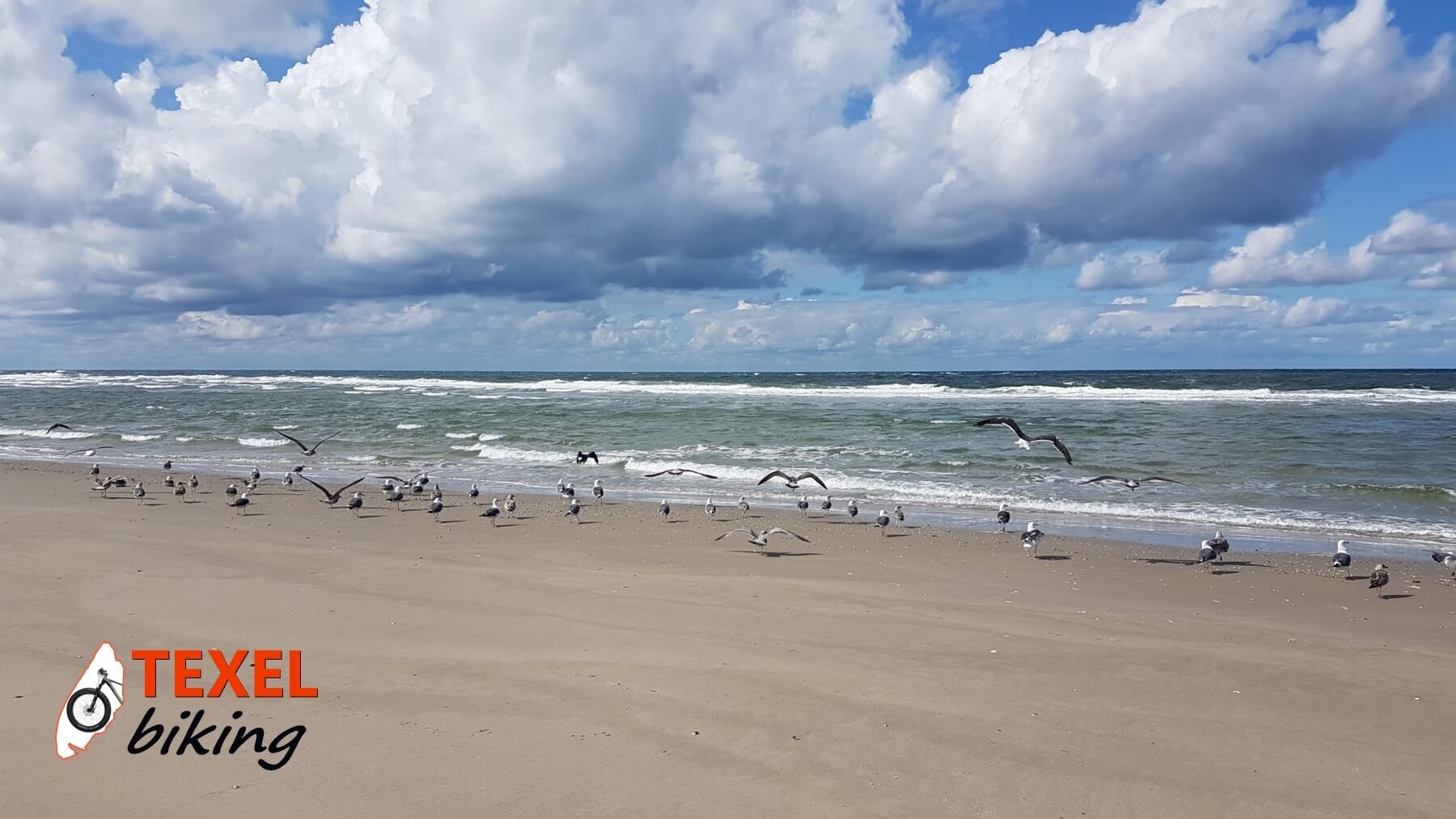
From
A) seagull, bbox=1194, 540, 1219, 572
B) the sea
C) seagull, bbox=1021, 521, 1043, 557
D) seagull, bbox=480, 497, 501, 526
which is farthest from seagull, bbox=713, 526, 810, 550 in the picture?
seagull, bbox=1194, 540, 1219, 572

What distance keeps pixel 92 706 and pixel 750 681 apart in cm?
471

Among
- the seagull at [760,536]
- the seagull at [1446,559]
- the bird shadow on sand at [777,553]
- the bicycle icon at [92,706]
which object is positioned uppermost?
the seagull at [1446,559]

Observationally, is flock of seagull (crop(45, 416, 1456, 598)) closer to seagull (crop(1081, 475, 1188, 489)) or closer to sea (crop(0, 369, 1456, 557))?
seagull (crop(1081, 475, 1188, 489))

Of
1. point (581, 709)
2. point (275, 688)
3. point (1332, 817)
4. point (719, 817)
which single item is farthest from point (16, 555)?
point (1332, 817)

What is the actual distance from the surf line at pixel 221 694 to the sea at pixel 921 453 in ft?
32.3

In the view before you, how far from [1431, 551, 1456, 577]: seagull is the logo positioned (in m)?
14.2

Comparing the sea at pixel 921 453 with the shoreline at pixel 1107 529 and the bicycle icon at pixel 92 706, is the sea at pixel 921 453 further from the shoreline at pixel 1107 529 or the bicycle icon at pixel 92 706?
the bicycle icon at pixel 92 706

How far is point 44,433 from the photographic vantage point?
29031 millimetres

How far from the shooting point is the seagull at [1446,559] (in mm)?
10023

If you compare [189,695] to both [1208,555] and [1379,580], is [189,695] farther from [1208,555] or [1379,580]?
[1379,580]

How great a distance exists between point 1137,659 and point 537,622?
213 inches

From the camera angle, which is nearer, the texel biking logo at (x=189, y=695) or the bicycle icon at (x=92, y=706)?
the texel biking logo at (x=189, y=695)

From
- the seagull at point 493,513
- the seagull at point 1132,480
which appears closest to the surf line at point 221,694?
the seagull at point 493,513

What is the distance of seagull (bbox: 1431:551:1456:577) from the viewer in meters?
10.0
